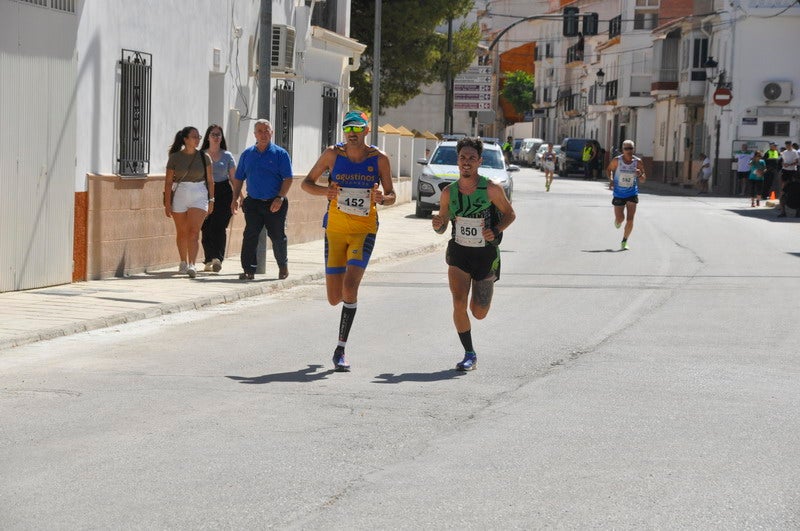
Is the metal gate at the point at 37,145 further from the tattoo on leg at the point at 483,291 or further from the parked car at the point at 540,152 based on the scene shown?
the parked car at the point at 540,152

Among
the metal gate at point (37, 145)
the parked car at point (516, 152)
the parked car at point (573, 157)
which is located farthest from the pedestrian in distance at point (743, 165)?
the parked car at point (516, 152)

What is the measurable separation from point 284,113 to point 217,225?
5948 millimetres

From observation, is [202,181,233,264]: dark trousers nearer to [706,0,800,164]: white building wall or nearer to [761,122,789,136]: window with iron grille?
[706,0,800,164]: white building wall

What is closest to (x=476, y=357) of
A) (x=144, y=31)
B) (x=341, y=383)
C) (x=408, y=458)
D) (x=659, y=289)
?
(x=341, y=383)

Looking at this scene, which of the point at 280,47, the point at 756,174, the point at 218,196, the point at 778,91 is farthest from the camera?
the point at 778,91

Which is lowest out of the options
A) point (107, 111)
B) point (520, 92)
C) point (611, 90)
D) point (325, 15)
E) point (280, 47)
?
point (107, 111)

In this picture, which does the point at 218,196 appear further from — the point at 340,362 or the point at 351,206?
the point at 340,362

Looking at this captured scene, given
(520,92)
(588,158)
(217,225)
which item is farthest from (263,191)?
(520,92)

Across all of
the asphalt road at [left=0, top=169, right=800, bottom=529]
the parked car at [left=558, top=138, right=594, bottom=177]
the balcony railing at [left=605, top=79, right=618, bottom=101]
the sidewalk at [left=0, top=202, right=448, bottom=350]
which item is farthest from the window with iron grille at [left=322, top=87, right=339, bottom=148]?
the balcony railing at [left=605, top=79, right=618, bottom=101]

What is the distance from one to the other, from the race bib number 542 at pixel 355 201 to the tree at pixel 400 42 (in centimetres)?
2943

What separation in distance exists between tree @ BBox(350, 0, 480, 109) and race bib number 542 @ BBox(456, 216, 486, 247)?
97.0 ft

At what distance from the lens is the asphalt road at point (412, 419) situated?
19.5 ft

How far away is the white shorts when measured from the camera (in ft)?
52.9

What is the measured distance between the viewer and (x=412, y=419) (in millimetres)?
8008
